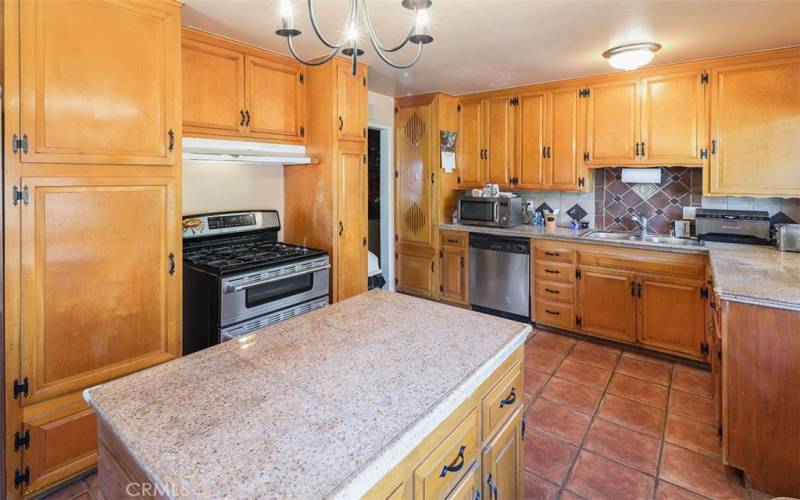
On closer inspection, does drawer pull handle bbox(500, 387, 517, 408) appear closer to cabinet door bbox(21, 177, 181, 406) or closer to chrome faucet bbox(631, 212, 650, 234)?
cabinet door bbox(21, 177, 181, 406)

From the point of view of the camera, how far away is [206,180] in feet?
10.2

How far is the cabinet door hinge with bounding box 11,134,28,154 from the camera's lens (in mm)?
1750

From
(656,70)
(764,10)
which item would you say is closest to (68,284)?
(764,10)

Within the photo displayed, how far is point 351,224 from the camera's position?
11.1 feet

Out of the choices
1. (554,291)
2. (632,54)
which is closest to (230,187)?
(554,291)

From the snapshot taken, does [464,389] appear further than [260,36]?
No

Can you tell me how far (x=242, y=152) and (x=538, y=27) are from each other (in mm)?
2048

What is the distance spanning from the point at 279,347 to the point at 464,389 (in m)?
0.63

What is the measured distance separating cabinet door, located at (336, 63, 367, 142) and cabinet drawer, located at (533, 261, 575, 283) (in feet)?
6.50

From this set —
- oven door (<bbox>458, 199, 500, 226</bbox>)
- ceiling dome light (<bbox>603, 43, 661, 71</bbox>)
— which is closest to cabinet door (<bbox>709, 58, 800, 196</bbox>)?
ceiling dome light (<bbox>603, 43, 661, 71</bbox>)

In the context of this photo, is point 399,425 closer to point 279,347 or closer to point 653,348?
point 279,347

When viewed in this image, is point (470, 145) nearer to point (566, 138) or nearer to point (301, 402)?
point (566, 138)

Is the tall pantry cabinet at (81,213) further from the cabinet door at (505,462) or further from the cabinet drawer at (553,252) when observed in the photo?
the cabinet drawer at (553,252)

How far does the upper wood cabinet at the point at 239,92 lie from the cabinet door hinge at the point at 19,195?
1037mm
